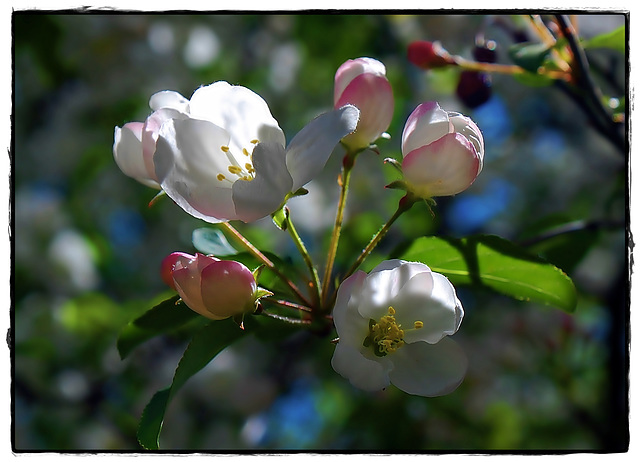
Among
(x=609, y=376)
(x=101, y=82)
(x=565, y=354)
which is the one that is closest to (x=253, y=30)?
(x=101, y=82)

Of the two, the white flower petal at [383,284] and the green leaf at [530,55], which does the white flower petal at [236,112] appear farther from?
the green leaf at [530,55]

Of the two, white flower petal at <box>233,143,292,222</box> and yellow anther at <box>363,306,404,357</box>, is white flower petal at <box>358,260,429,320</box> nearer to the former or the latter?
yellow anther at <box>363,306,404,357</box>

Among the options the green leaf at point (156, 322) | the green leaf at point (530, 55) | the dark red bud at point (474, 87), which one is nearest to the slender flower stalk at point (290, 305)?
the green leaf at point (156, 322)

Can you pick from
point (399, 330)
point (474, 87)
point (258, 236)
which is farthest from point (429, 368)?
point (258, 236)

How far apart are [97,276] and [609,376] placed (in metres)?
1.72

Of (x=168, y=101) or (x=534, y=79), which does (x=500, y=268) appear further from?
(x=534, y=79)

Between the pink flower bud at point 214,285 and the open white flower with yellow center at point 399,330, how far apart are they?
0.31 feet

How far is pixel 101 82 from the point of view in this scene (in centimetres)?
252

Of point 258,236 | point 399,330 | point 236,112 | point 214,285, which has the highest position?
point 236,112

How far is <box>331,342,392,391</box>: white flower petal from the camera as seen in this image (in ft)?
2.17

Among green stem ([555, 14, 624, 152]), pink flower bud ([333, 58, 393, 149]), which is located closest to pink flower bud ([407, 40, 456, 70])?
green stem ([555, 14, 624, 152])

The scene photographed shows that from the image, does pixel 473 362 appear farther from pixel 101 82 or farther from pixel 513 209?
pixel 101 82

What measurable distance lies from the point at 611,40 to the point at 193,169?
2.54 ft

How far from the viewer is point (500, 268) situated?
82 cm
